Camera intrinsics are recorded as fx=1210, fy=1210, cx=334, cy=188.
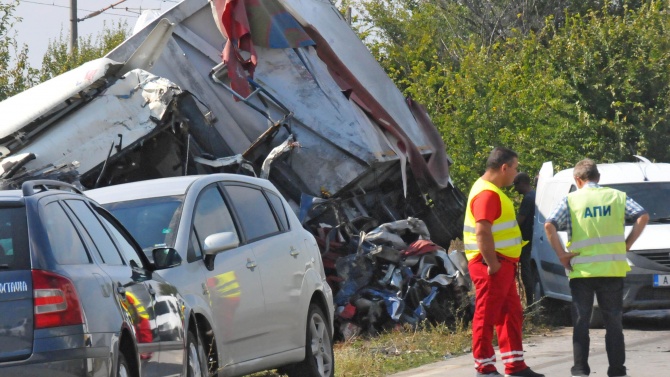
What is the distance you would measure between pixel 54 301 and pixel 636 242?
364 inches

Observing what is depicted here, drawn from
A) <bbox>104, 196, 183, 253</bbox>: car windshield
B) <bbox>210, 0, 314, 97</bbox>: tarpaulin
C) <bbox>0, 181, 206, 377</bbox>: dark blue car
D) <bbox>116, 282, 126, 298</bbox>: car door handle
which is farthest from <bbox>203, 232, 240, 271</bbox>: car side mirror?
<bbox>210, 0, 314, 97</bbox>: tarpaulin

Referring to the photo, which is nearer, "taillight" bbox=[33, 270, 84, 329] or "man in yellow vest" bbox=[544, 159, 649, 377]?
"taillight" bbox=[33, 270, 84, 329]

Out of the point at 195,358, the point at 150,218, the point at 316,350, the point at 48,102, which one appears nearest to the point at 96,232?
the point at 195,358

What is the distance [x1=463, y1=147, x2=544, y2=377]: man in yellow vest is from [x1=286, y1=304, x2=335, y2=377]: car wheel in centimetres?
119

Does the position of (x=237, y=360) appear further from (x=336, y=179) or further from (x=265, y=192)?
(x=336, y=179)

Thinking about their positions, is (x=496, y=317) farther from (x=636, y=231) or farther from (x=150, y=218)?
(x=150, y=218)

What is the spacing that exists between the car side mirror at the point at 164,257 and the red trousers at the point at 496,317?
2785mm

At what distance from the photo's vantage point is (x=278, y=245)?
9.00 meters

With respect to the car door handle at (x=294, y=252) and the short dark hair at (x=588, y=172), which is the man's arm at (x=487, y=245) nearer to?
the short dark hair at (x=588, y=172)

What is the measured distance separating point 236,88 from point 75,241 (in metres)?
9.31

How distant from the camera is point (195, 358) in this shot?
7.11m

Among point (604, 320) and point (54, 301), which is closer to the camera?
point (54, 301)

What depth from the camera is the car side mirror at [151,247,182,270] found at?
22.4 feet

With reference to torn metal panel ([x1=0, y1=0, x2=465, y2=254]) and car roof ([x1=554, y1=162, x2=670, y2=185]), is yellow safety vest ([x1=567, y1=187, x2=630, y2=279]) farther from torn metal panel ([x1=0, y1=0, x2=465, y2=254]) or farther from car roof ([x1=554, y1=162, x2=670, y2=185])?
torn metal panel ([x1=0, y1=0, x2=465, y2=254])
